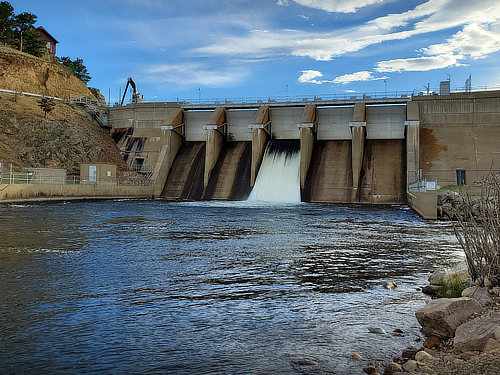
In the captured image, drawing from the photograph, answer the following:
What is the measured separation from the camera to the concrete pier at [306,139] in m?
44.2

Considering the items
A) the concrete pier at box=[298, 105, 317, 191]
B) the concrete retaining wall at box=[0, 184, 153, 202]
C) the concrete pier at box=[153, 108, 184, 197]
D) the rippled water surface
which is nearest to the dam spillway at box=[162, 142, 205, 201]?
the concrete pier at box=[153, 108, 184, 197]

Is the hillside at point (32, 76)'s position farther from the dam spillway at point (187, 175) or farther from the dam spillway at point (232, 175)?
the dam spillway at point (232, 175)

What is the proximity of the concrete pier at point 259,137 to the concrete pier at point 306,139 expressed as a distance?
12.3 ft

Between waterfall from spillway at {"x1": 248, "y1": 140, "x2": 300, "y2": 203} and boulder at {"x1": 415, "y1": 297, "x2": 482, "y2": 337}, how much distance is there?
35744mm

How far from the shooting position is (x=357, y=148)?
43500mm

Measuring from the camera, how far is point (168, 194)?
48.9 metres

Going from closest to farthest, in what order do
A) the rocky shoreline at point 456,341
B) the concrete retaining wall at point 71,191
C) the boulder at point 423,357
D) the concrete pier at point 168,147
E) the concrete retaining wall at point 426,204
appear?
1. the rocky shoreline at point 456,341
2. the boulder at point 423,357
3. the concrete retaining wall at point 426,204
4. the concrete retaining wall at point 71,191
5. the concrete pier at point 168,147

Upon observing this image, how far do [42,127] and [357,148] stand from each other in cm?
2865

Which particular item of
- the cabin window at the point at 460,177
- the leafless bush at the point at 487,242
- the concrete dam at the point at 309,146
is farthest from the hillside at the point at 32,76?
the leafless bush at the point at 487,242

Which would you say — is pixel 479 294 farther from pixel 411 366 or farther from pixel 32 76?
pixel 32 76

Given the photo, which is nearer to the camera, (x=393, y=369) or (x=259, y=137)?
(x=393, y=369)

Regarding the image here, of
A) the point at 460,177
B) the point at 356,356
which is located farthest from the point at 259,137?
the point at 356,356

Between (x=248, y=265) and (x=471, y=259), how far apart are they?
6.25 m

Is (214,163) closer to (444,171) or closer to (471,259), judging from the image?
(444,171)
